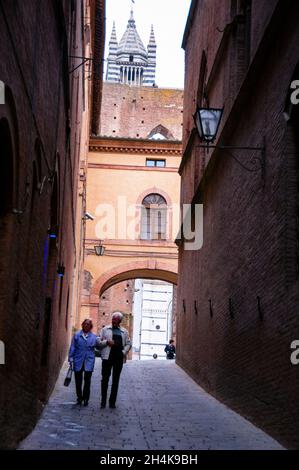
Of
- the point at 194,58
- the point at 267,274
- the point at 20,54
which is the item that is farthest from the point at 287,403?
the point at 194,58

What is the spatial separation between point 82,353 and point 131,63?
111m

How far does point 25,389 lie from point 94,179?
2477 cm

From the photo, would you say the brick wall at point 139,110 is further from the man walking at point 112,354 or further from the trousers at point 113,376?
the trousers at point 113,376

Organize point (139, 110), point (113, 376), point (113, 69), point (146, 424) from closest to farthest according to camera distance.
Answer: point (146, 424)
point (113, 376)
point (139, 110)
point (113, 69)

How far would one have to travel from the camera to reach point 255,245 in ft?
32.8

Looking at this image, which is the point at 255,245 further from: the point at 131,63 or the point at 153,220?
the point at 131,63

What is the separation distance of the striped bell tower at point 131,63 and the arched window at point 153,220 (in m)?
87.4

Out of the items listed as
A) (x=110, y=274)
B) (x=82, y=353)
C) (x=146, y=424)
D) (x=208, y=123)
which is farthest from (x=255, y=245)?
(x=110, y=274)

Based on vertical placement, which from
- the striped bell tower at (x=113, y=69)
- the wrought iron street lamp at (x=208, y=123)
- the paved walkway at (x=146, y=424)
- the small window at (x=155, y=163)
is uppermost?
the striped bell tower at (x=113, y=69)

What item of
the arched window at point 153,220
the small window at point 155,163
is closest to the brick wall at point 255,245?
the arched window at point 153,220

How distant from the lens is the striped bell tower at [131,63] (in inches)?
4673

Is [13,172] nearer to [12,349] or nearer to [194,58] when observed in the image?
[12,349]

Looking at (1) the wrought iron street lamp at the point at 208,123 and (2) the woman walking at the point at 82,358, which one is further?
(2) the woman walking at the point at 82,358

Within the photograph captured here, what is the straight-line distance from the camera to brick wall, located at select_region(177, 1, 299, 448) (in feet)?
27.4
